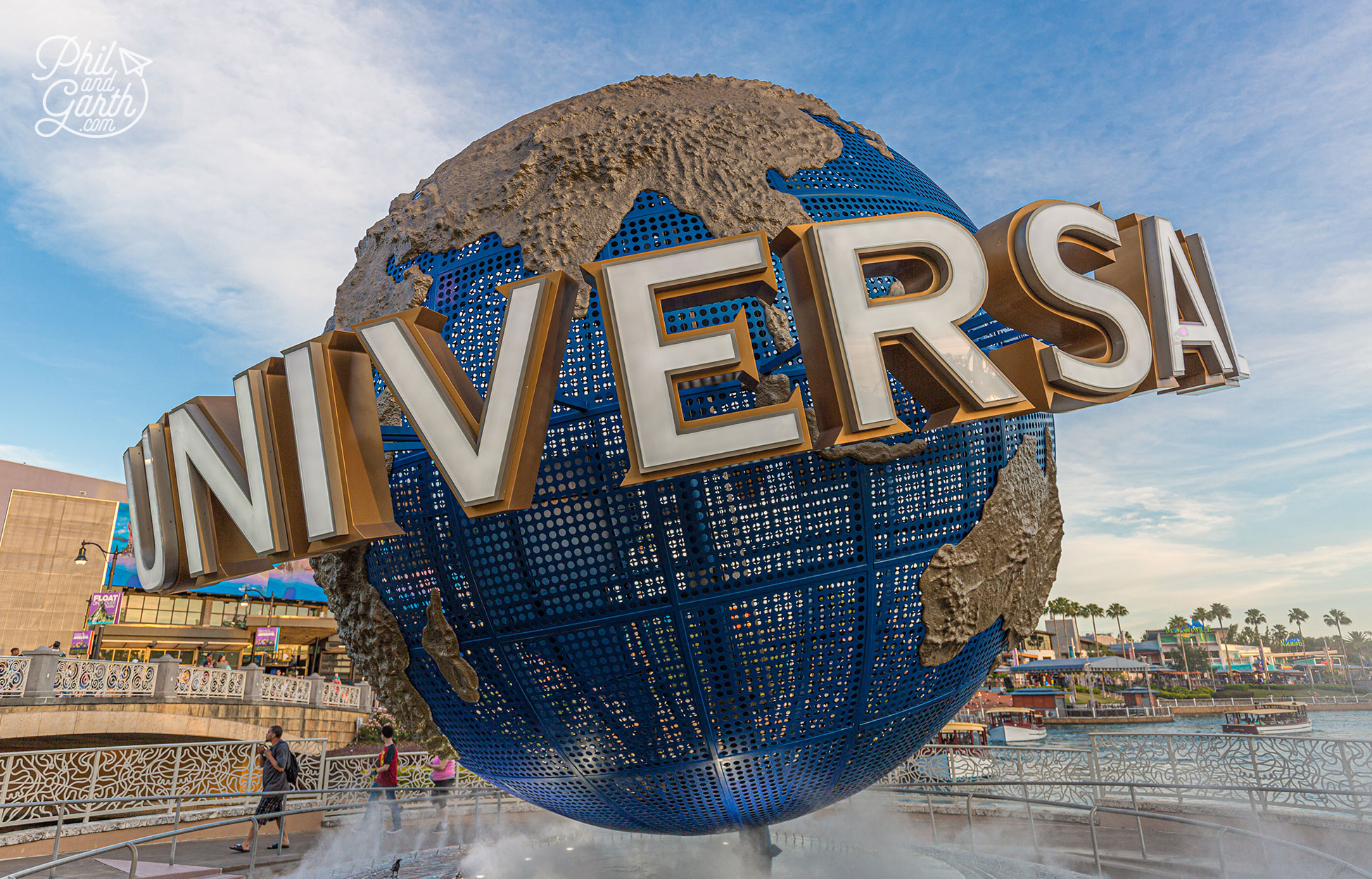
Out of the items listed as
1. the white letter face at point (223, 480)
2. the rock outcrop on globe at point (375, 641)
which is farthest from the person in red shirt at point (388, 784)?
the white letter face at point (223, 480)

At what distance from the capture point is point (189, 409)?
166 inches

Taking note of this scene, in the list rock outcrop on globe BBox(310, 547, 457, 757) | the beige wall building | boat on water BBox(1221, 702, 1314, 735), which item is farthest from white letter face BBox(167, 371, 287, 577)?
the beige wall building

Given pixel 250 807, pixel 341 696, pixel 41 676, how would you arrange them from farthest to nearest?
pixel 341 696, pixel 41 676, pixel 250 807

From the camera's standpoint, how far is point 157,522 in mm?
4453

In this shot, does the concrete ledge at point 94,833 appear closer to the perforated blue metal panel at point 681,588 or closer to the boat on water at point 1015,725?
the perforated blue metal panel at point 681,588

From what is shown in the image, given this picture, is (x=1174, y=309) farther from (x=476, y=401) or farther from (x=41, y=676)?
(x=41, y=676)

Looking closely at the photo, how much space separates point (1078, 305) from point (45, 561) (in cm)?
4898

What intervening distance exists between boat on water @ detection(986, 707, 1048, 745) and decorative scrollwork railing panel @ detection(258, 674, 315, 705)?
73.7 feet

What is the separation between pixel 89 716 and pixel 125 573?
28.3m

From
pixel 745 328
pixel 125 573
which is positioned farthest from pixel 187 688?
pixel 125 573

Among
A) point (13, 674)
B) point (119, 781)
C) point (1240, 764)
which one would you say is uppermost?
point (13, 674)

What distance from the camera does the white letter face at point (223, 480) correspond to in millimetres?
3807

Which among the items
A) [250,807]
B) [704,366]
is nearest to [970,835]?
[704,366]

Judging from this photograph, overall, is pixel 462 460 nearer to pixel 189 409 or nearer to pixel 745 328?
pixel 745 328
